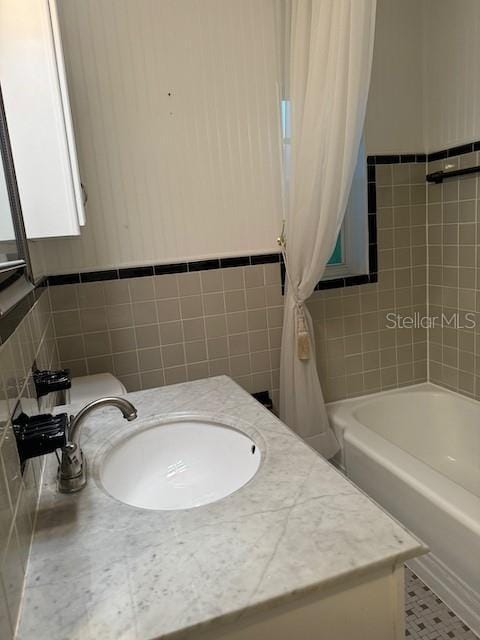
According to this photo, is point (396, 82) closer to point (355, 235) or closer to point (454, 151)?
point (454, 151)

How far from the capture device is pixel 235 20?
184 centimetres

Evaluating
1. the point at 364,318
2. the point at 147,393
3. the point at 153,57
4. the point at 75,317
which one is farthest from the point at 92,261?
the point at 364,318

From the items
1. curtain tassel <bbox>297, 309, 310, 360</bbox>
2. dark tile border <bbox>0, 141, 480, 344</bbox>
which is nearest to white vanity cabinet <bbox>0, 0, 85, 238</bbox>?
dark tile border <bbox>0, 141, 480, 344</bbox>

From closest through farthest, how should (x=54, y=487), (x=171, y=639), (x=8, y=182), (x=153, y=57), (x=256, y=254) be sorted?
(x=171, y=639) → (x=54, y=487) → (x=8, y=182) → (x=153, y=57) → (x=256, y=254)

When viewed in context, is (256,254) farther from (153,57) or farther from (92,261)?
(153,57)

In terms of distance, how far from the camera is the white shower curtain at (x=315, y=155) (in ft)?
4.98

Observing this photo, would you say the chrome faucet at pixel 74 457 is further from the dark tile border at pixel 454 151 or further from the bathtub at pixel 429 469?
the dark tile border at pixel 454 151

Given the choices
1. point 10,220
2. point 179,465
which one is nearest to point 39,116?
point 10,220

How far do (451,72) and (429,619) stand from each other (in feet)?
7.28

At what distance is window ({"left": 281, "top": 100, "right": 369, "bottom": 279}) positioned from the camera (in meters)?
2.19

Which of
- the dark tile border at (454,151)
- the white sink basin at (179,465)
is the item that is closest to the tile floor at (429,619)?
the white sink basin at (179,465)

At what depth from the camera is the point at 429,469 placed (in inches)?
64.5

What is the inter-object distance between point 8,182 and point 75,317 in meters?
0.83

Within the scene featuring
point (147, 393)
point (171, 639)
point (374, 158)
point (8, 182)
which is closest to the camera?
point (171, 639)
